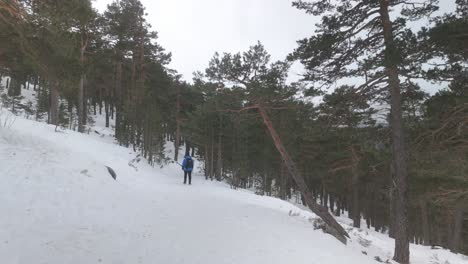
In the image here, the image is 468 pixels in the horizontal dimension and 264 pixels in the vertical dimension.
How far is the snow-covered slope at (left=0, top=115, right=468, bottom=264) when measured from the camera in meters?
4.98

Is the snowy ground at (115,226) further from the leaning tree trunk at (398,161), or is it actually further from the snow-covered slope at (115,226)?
the leaning tree trunk at (398,161)

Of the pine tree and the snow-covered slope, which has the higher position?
the pine tree

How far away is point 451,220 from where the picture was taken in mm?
28266

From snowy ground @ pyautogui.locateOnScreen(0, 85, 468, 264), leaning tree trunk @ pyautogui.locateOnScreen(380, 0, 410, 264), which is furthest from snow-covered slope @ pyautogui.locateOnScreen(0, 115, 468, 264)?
leaning tree trunk @ pyautogui.locateOnScreen(380, 0, 410, 264)

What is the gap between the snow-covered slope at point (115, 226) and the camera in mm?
4984

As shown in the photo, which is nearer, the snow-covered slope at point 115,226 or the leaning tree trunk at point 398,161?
the snow-covered slope at point 115,226

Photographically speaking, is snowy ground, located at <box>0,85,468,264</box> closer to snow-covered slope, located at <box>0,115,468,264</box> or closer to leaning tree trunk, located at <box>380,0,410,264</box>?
snow-covered slope, located at <box>0,115,468,264</box>

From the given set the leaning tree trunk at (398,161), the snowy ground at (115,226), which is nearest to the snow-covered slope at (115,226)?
the snowy ground at (115,226)

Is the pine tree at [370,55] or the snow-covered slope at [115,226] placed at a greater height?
the pine tree at [370,55]

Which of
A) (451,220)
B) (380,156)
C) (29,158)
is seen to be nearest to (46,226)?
(29,158)

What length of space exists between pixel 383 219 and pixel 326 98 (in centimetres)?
4066

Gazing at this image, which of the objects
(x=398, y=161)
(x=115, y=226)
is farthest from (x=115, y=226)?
(x=398, y=161)

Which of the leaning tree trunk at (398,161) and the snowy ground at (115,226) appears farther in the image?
the leaning tree trunk at (398,161)

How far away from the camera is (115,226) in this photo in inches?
247
